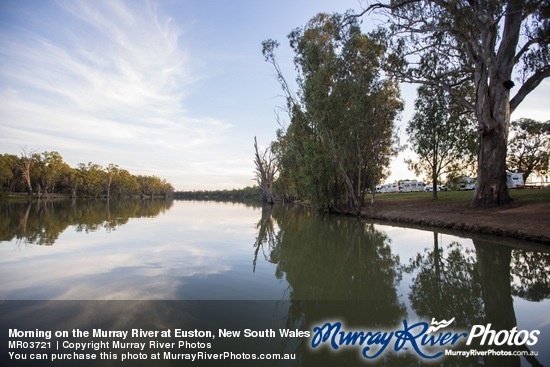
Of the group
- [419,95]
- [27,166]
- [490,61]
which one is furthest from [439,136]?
[27,166]

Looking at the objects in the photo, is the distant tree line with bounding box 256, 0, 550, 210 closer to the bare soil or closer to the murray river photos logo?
the bare soil

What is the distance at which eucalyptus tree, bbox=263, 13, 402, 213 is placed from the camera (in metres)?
24.9

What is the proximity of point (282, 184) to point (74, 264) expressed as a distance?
6229 cm

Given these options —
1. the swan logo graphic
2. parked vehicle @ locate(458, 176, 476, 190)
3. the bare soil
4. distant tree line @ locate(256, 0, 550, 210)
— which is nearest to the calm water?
the swan logo graphic

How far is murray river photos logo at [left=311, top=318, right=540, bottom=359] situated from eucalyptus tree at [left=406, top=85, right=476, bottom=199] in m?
28.9

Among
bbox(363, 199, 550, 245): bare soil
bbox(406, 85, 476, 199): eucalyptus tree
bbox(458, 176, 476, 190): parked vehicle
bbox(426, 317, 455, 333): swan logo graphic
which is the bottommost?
bbox(426, 317, 455, 333): swan logo graphic

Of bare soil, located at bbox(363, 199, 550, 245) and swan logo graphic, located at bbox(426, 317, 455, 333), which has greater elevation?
bare soil, located at bbox(363, 199, 550, 245)

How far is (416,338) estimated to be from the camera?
4133 mm

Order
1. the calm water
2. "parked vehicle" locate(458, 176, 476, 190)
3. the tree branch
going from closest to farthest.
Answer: the calm water
the tree branch
"parked vehicle" locate(458, 176, 476, 190)

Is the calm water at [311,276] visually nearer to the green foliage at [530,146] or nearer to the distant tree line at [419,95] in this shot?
the distant tree line at [419,95]

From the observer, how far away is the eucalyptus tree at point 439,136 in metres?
29.3

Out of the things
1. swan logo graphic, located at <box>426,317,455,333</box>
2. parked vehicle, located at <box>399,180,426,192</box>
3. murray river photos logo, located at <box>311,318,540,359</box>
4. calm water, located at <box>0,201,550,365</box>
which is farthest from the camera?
parked vehicle, located at <box>399,180,426,192</box>

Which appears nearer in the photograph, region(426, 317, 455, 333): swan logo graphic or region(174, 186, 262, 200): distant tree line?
region(426, 317, 455, 333): swan logo graphic

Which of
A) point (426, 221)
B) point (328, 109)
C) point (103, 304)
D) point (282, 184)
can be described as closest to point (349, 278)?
point (103, 304)
